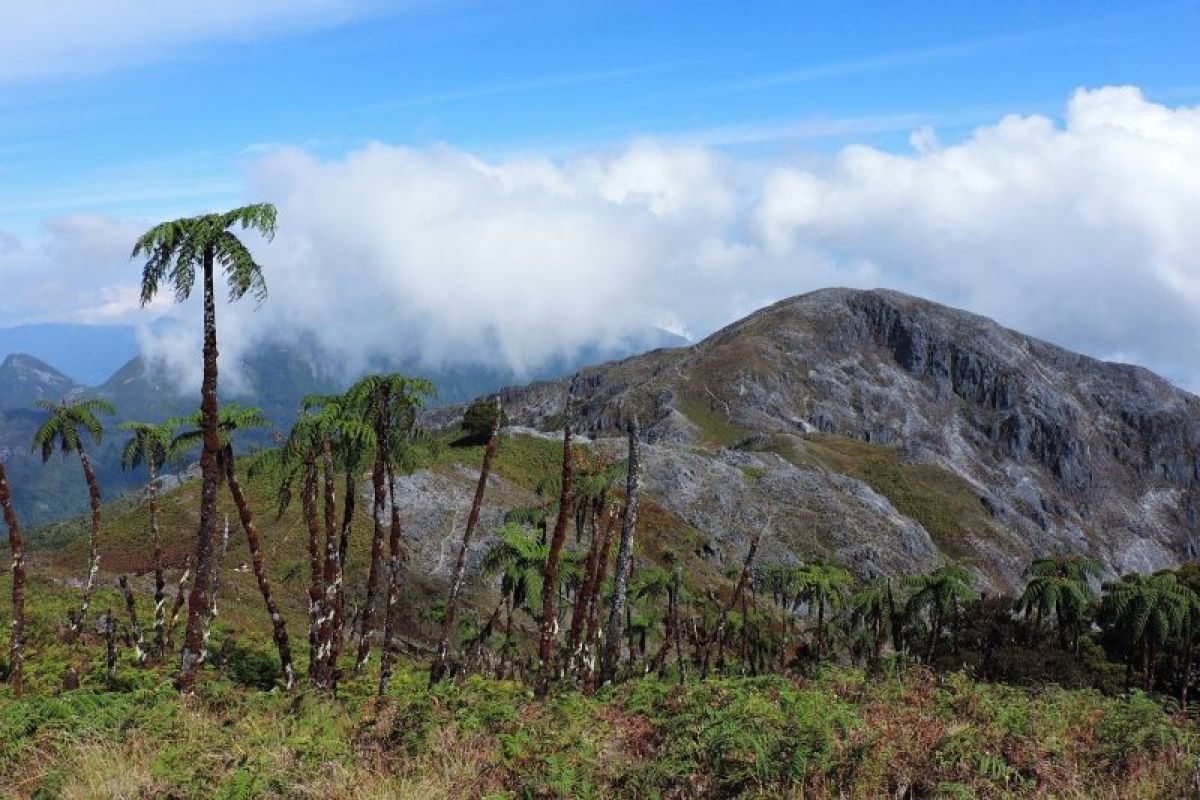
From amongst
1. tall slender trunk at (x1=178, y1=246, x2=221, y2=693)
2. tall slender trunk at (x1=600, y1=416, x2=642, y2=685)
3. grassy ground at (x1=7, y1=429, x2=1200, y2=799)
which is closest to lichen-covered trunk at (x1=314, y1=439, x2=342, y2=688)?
tall slender trunk at (x1=178, y1=246, x2=221, y2=693)

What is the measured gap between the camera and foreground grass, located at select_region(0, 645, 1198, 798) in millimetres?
11016

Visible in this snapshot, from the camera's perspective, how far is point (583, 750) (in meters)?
12.9

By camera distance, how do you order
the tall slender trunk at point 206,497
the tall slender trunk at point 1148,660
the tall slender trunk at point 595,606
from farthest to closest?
the tall slender trunk at point 1148,660, the tall slender trunk at point 595,606, the tall slender trunk at point 206,497

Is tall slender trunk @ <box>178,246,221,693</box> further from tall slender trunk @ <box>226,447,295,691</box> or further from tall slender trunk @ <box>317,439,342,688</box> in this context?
tall slender trunk @ <box>317,439,342,688</box>

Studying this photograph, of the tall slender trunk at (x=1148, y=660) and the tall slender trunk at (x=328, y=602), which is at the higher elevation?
the tall slender trunk at (x=328, y=602)

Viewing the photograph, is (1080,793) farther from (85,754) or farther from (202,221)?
(202,221)

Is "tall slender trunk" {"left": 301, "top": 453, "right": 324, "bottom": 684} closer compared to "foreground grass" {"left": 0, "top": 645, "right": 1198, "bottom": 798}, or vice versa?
"foreground grass" {"left": 0, "top": 645, "right": 1198, "bottom": 798}

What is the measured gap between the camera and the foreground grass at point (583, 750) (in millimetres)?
11016

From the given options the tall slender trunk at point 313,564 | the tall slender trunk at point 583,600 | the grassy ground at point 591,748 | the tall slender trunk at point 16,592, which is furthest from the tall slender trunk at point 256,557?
the tall slender trunk at point 583,600

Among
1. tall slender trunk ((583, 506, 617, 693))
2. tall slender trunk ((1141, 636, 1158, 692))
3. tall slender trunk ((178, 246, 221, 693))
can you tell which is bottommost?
tall slender trunk ((1141, 636, 1158, 692))

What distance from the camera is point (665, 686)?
1888cm

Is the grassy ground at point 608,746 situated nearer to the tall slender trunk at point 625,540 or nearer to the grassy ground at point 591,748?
the grassy ground at point 591,748

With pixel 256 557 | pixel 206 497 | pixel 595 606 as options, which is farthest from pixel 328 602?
pixel 595 606

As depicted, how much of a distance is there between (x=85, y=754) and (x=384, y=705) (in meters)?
5.66
